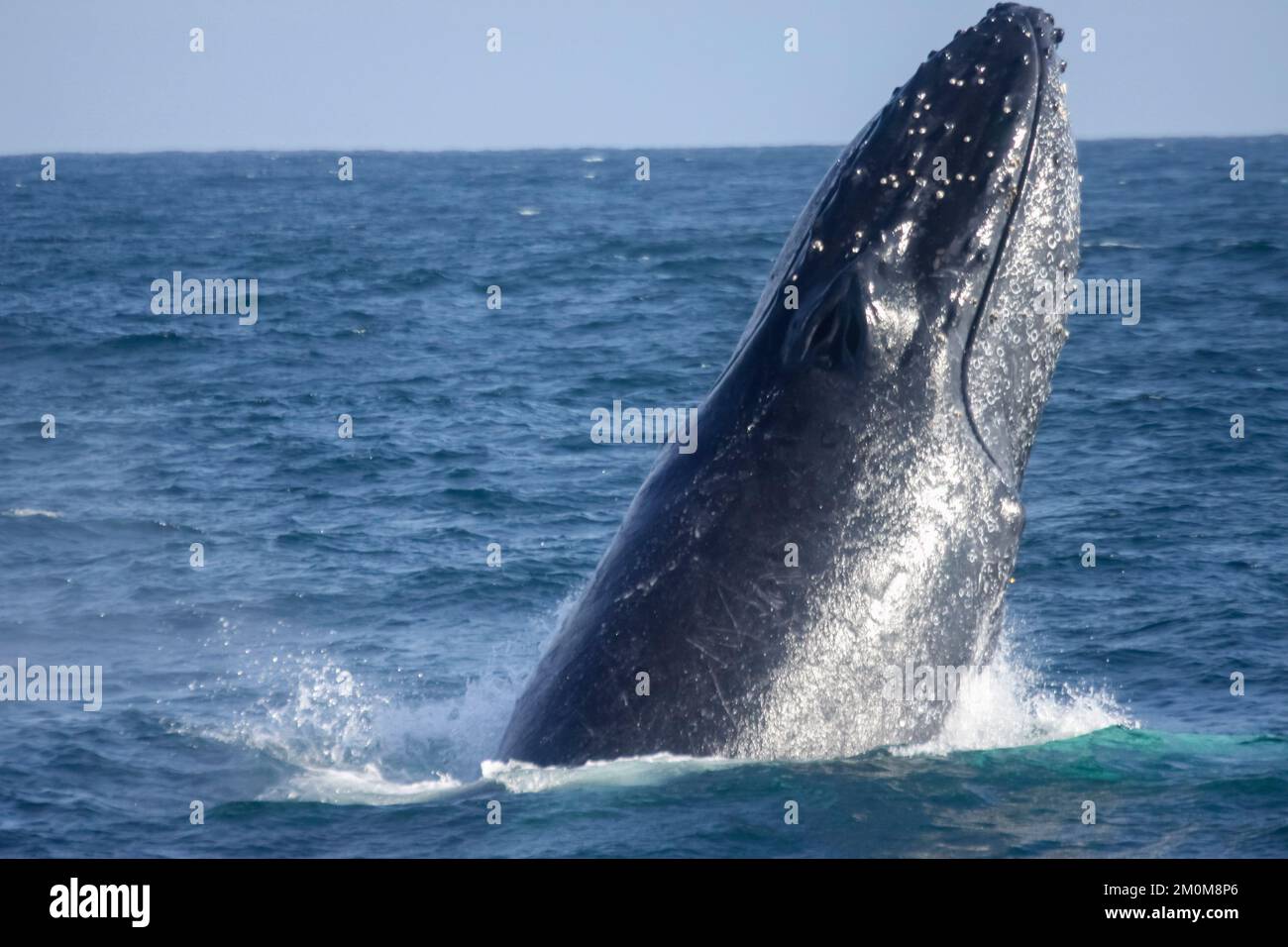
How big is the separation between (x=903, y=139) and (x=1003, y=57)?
821mm

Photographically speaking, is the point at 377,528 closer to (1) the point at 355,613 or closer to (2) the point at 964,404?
(1) the point at 355,613

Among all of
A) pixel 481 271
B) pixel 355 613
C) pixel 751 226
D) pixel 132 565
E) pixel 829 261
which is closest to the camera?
pixel 829 261

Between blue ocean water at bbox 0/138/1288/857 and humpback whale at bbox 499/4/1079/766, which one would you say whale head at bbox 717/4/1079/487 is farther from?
blue ocean water at bbox 0/138/1288/857

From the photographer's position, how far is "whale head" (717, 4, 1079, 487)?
28.3ft

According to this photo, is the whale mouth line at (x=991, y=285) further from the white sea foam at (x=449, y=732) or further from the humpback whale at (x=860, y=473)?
the white sea foam at (x=449, y=732)

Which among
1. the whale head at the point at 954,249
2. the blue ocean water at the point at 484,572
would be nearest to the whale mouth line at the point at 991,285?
the whale head at the point at 954,249

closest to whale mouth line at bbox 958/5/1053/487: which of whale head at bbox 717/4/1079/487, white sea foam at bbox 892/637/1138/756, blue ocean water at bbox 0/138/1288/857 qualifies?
whale head at bbox 717/4/1079/487

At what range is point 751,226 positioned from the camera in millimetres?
60688

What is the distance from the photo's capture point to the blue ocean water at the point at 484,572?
855 cm

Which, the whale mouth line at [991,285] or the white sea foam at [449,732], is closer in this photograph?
the white sea foam at [449,732]

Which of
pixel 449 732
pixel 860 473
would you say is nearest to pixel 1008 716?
pixel 860 473

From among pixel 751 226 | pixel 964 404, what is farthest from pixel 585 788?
pixel 751 226

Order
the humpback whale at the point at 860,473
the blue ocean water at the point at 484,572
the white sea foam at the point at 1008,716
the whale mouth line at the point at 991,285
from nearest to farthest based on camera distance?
the humpback whale at the point at 860,473 → the blue ocean water at the point at 484,572 → the whale mouth line at the point at 991,285 → the white sea foam at the point at 1008,716

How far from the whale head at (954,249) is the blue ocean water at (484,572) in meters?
1.95
